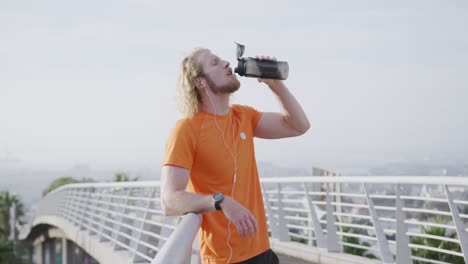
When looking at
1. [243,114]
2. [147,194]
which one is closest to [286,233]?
[147,194]

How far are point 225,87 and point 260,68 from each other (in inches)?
7.2

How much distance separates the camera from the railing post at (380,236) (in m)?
7.82

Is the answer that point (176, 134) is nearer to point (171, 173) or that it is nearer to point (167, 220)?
point (171, 173)

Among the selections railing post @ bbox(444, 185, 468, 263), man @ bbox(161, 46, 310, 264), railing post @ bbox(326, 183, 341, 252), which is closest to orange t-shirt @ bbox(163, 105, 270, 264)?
man @ bbox(161, 46, 310, 264)

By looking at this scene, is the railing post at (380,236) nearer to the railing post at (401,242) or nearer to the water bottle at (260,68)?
the railing post at (401,242)

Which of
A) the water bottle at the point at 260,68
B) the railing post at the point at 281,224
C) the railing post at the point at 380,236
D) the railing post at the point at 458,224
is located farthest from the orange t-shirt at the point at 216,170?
the railing post at the point at 281,224

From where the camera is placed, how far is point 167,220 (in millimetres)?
9680

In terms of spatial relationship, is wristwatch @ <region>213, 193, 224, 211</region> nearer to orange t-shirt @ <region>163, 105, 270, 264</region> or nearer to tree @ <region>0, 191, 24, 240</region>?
orange t-shirt @ <region>163, 105, 270, 264</region>

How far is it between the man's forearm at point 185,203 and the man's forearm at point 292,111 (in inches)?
29.4

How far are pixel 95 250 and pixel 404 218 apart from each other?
30.0 feet

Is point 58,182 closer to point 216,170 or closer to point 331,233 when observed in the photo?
point 331,233

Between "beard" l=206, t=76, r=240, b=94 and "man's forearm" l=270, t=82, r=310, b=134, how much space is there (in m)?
A: 0.24

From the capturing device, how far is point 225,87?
10.6ft

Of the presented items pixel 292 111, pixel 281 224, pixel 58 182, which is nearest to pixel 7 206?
pixel 58 182
